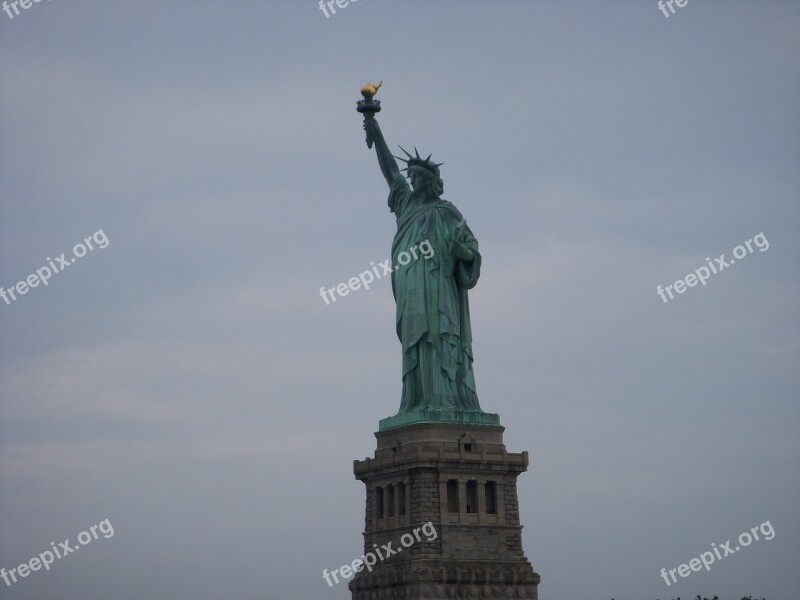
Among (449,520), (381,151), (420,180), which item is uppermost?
(381,151)

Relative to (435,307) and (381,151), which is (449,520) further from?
(381,151)

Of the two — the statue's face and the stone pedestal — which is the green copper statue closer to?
the statue's face

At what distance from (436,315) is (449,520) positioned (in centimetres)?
680

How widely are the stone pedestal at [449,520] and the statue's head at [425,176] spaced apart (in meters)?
8.29

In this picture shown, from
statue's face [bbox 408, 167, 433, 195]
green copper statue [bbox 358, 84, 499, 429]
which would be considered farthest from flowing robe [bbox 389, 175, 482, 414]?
statue's face [bbox 408, 167, 433, 195]

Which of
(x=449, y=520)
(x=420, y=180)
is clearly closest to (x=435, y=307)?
(x=420, y=180)

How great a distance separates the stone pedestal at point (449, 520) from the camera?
53.0 m

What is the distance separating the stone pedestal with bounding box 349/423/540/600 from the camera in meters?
53.0

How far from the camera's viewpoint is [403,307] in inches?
2219

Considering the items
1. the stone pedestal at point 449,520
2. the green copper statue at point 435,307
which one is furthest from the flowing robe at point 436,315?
the stone pedestal at point 449,520

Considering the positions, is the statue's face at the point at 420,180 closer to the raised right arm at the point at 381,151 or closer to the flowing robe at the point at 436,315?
the flowing robe at the point at 436,315

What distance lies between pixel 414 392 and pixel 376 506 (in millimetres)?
4029

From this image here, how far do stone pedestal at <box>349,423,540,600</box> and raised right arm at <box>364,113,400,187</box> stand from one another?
30.5 feet

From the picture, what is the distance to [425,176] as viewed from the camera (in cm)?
5722
